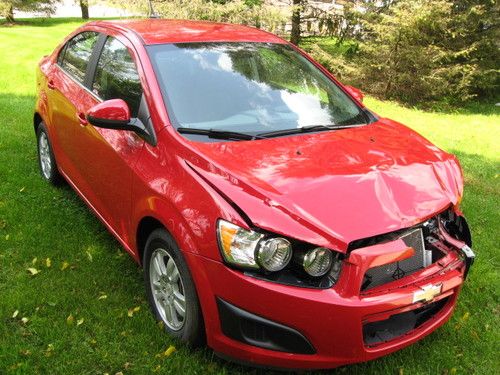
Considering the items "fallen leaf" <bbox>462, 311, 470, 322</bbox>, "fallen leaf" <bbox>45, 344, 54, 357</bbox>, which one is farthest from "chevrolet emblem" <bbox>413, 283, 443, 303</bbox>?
"fallen leaf" <bbox>45, 344, 54, 357</bbox>

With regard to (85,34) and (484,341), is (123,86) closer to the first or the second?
(85,34)

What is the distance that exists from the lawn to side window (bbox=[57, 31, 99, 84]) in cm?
121

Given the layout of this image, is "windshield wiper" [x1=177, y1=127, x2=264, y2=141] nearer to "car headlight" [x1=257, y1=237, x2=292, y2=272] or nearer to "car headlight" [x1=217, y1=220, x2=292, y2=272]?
"car headlight" [x1=217, y1=220, x2=292, y2=272]

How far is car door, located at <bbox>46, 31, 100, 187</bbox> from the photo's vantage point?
4.10 meters

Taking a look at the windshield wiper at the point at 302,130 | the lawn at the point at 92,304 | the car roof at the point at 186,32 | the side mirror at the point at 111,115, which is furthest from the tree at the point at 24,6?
the windshield wiper at the point at 302,130

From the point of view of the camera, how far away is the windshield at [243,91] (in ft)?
10.6

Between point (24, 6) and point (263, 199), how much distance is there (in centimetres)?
2070

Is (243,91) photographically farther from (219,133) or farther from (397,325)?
(397,325)

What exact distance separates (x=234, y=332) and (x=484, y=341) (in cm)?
168

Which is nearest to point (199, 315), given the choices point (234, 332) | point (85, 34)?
point (234, 332)

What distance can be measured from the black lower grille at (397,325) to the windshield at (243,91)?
4.37 feet

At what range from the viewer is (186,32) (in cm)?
384

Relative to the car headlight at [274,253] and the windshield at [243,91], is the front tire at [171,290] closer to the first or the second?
the car headlight at [274,253]

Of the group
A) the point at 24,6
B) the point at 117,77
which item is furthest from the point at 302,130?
the point at 24,6
